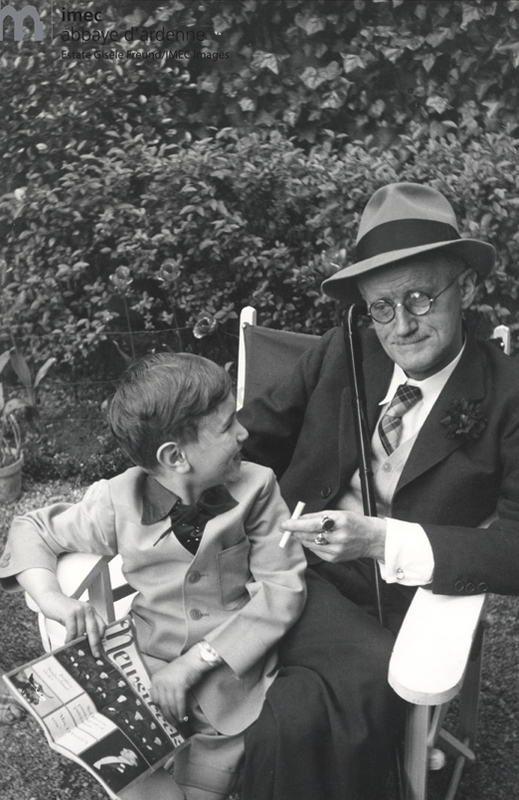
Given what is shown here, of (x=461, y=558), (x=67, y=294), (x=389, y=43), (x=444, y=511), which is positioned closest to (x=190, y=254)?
(x=67, y=294)

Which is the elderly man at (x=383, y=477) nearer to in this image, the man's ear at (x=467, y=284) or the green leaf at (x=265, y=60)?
the man's ear at (x=467, y=284)

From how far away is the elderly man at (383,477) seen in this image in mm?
1853

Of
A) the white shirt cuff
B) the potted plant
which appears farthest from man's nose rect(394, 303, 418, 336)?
the potted plant

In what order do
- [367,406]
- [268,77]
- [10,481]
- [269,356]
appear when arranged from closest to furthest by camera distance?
[367,406], [269,356], [268,77], [10,481]

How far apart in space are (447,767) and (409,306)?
60.7 inches

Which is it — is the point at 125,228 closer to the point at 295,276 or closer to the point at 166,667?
the point at 295,276

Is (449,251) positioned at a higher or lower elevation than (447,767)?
higher

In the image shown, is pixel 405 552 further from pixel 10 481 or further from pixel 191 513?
pixel 10 481

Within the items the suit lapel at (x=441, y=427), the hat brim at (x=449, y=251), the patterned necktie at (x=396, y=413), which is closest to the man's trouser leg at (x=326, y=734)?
the suit lapel at (x=441, y=427)

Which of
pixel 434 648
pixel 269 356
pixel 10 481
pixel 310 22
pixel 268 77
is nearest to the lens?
pixel 434 648

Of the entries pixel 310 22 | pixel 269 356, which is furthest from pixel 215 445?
pixel 310 22

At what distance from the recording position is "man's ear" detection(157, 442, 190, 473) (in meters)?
1.97

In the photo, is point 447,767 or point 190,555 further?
point 447,767

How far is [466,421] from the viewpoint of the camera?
7.31ft
